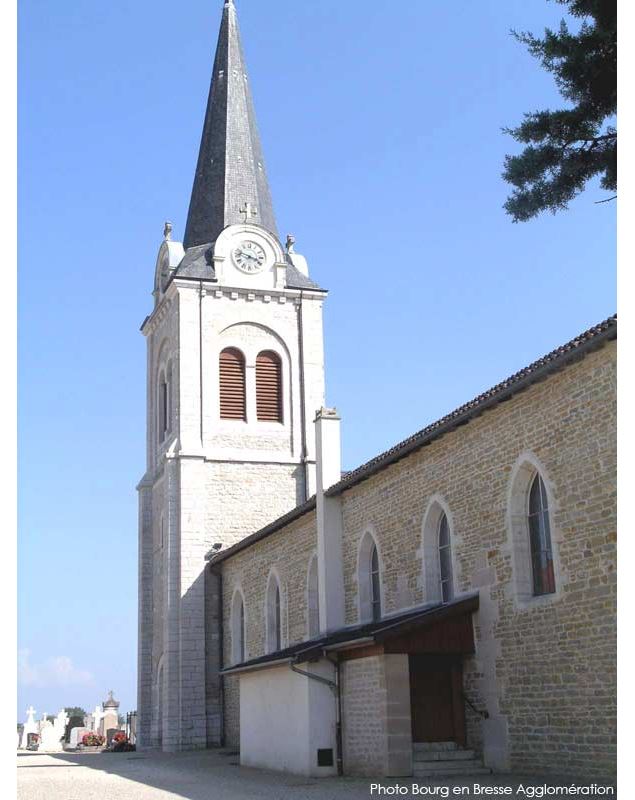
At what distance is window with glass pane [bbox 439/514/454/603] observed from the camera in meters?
18.3

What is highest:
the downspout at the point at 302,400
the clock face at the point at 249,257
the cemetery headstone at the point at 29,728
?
the clock face at the point at 249,257

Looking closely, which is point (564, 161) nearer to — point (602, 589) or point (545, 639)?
point (602, 589)

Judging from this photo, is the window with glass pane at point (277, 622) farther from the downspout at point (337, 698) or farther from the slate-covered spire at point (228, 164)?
the slate-covered spire at point (228, 164)

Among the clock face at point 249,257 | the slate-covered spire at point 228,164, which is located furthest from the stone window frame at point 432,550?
the slate-covered spire at point 228,164

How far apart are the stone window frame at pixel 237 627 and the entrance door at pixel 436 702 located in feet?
41.3

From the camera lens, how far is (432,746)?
1675 centimetres

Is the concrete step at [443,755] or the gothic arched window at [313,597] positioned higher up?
the gothic arched window at [313,597]

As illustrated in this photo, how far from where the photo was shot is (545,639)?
49.3 feet

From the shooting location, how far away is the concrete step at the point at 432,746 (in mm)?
16667

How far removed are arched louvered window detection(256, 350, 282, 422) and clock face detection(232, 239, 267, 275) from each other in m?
2.80

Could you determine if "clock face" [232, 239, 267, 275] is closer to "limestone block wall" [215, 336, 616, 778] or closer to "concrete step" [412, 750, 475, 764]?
"limestone block wall" [215, 336, 616, 778]

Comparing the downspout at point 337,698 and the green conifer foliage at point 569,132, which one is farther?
Result: the downspout at point 337,698

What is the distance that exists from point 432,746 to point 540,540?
3.76 metres

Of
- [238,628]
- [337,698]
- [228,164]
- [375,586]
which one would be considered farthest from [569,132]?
[228,164]
